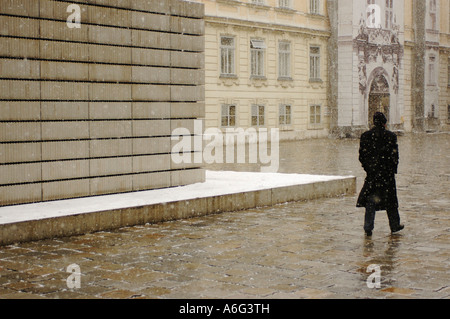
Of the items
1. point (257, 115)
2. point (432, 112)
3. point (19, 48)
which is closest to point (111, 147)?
point (19, 48)

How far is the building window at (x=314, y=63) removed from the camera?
3481 cm

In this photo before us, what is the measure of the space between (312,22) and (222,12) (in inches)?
280

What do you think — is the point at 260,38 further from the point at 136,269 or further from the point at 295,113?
the point at 136,269

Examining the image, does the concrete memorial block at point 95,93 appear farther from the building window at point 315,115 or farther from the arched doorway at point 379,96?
the arched doorway at point 379,96

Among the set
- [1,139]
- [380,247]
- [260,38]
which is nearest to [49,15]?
[1,139]

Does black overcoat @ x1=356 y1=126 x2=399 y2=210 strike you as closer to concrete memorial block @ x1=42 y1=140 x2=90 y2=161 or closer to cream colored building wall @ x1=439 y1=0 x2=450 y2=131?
concrete memorial block @ x1=42 y1=140 x2=90 y2=161

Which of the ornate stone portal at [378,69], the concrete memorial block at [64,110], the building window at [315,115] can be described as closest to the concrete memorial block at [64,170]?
the concrete memorial block at [64,110]

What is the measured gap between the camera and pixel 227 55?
29.8m

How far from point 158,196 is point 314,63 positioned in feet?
86.4

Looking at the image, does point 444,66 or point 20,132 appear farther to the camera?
point 444,66

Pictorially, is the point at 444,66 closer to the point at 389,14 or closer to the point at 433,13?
the point at 433,13

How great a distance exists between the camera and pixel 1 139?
919cm

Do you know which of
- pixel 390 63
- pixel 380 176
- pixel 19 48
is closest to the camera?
pixel 380 176

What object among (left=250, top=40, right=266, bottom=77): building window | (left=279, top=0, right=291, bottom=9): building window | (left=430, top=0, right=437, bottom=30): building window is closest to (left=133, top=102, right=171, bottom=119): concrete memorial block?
(left=250, top=40, right=266, bottom=77): building window
